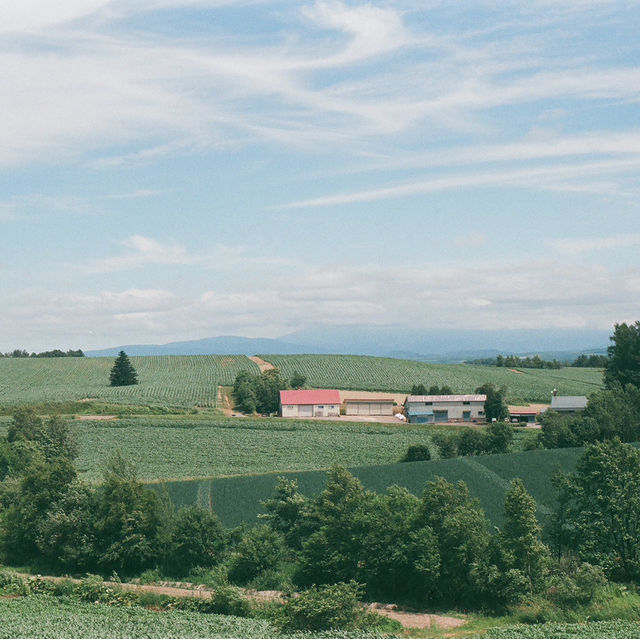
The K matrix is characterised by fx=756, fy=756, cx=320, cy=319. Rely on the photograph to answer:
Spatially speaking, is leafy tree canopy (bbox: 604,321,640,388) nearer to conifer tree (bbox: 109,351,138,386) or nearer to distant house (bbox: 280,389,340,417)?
distant house (bbox: 280,389,340,417)

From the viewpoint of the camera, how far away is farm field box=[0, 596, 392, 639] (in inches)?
1150

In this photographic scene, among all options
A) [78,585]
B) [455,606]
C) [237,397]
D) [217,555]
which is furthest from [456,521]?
[237,397]

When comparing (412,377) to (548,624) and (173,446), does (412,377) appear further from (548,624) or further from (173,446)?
(548,624)

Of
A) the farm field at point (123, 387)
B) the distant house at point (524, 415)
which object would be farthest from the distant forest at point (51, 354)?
the distant house at point (524, 415)

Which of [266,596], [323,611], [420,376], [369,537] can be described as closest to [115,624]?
[266,596]

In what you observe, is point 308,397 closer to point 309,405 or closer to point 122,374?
point 309,405

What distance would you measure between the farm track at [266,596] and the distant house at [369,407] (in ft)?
206

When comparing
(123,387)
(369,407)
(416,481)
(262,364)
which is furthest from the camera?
(262,364)

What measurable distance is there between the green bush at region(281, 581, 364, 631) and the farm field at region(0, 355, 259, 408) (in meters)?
71.4

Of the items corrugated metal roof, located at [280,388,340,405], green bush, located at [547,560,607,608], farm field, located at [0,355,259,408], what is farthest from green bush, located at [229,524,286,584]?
farm field, located at [0,355,259,408]

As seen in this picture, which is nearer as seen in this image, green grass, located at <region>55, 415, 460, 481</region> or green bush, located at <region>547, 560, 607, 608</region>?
green bush, located at <region>547, 560, 607, 608</region>

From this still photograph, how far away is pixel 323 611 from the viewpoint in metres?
31.2

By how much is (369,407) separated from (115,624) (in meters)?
72.8

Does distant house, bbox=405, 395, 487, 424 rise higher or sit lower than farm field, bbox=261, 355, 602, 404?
lower
